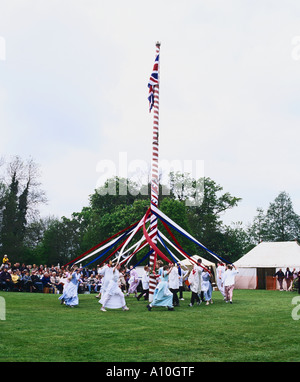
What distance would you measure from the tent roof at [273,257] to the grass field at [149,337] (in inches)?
787

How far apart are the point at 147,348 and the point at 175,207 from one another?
4109 cm

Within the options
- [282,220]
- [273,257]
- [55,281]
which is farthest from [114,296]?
[282,220]

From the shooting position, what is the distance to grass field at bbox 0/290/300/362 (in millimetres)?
7797

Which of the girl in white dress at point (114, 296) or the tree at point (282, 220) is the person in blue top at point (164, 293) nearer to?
the girl in white dress at point (114, 296)

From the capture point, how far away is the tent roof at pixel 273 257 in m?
33.8

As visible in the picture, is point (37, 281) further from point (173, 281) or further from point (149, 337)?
point (149, 337)

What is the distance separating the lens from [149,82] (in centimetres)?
1911

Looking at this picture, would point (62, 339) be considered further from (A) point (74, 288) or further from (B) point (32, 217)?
(B) point (32, 217)

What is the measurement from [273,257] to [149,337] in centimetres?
2672

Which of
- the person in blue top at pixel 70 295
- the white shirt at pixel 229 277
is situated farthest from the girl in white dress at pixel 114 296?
the white shirt at pixel 229 277

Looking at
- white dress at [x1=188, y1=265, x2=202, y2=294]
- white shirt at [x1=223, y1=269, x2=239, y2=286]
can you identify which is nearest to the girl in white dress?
white dress at [x1=188, y1=265, x2=202, y2=294]

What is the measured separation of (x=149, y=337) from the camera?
32.4 ft

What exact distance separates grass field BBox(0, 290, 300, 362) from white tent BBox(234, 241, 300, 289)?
20.2 m
